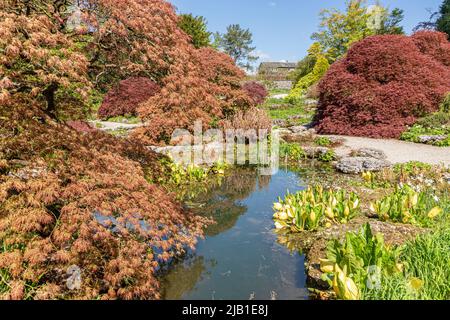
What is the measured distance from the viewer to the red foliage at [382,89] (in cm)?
1305

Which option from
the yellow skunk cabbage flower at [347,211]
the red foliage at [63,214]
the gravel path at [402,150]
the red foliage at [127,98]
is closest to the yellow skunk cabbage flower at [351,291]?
the red foliage at [63,214]

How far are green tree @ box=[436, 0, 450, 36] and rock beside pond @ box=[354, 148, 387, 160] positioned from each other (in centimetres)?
2163

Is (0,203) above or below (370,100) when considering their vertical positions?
below

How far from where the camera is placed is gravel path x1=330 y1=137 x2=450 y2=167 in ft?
31.6

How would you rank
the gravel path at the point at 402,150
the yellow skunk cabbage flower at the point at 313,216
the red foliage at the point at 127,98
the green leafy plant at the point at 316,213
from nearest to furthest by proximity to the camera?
the yellow skunk cabbage flower at the point at 313,216
the green leafy plant at the point at 316,213
the gravel path at the point at 402,150
the red foliage at the point at 127,98

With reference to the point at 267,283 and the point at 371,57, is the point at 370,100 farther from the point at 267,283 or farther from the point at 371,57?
the point at 267,283

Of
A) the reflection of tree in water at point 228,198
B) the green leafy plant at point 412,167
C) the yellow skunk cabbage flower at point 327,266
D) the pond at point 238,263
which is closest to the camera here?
the yellow skunk cabbage flower at point 327,266

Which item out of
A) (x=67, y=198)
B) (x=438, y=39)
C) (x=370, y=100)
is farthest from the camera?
(x=438, y=39)

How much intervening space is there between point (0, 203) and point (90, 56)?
255cm

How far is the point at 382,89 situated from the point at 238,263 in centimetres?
1151

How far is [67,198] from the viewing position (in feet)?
10.6

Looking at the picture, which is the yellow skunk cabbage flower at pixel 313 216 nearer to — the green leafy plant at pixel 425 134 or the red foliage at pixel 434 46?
the green leafy plant at pixel 425 134

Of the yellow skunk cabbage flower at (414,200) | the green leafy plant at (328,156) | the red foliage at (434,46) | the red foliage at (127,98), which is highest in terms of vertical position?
the red foliage at (434,46)
